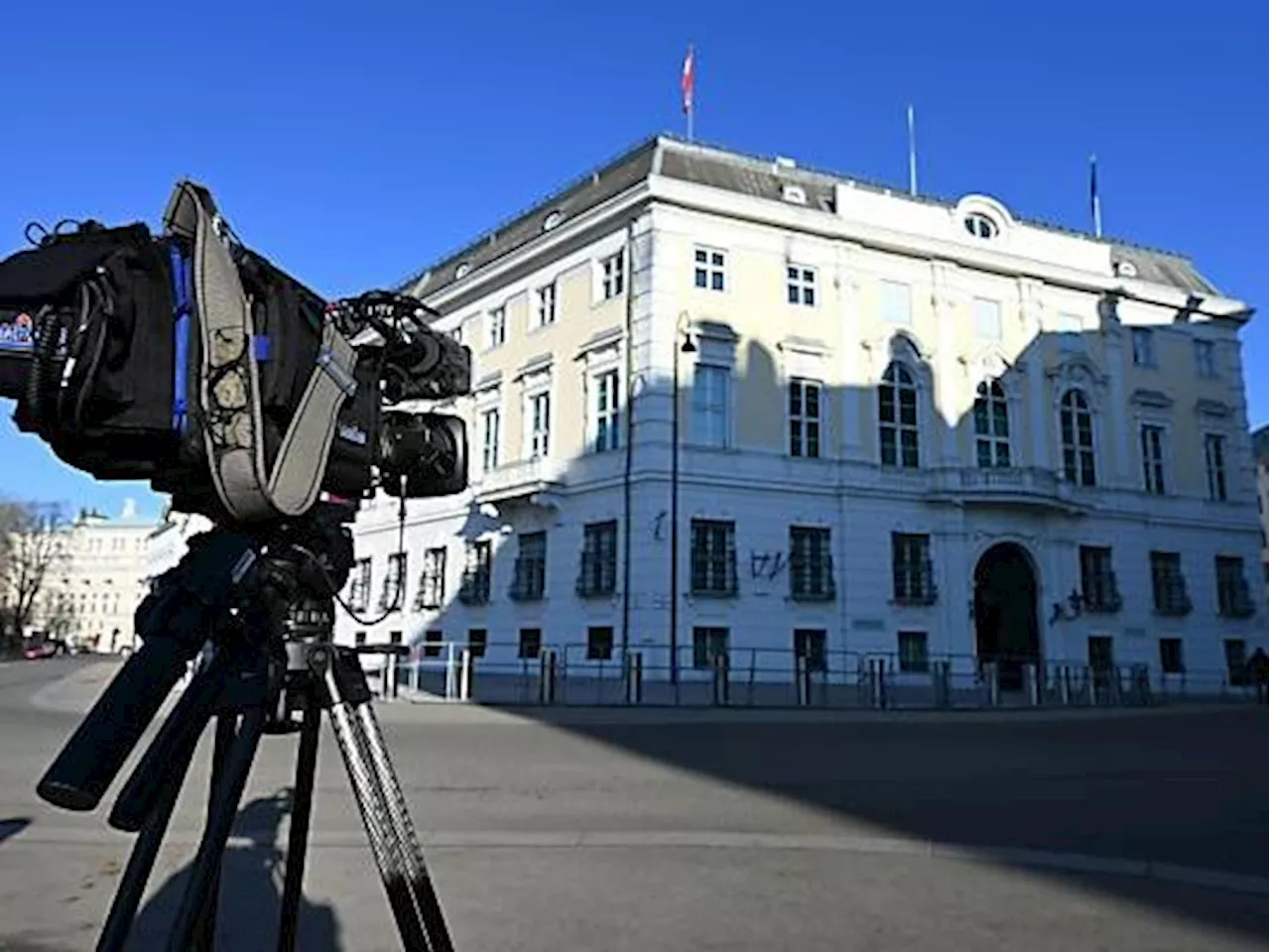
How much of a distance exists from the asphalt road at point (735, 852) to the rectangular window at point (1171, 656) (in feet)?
79.3

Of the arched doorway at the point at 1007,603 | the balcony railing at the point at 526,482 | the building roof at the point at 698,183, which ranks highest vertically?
the building roof at the point at 698,183

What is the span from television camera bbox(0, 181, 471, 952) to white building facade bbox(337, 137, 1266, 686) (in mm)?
23578

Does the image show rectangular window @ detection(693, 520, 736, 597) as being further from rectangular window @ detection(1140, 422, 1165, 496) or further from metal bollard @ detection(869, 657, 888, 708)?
rectangular window @ detection(1140, 422, 1165, 496)

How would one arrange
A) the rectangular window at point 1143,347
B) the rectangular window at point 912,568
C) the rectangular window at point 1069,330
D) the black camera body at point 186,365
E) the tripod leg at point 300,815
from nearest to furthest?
the black camera body at point 186,365 < the tripod leg at point 300,815 < the rectangular window at point 912,568 < the rectangular window at point 1069,330 < the rectangular window at point 1143,347

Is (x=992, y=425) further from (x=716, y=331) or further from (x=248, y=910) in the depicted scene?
(x=248, y=910)

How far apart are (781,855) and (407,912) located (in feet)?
14.2

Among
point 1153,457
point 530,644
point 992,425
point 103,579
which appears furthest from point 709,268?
point 103,579

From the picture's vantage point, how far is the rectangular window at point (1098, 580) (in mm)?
33344

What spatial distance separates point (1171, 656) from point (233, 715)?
37.6 m

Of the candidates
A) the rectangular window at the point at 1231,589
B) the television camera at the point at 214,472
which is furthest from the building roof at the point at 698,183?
the television camera at the point at 214,472

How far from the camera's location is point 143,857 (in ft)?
7.89

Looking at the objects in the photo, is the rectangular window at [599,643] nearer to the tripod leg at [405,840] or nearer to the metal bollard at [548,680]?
the metal bollard at [548,680]

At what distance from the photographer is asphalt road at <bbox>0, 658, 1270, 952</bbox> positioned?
4652mm

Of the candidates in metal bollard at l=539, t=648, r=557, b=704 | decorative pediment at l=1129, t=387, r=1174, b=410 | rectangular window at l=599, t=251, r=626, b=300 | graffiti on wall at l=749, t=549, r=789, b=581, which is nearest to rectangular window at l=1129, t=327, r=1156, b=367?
decorative pediment at l=1129, t=387, r=1174, b=410
